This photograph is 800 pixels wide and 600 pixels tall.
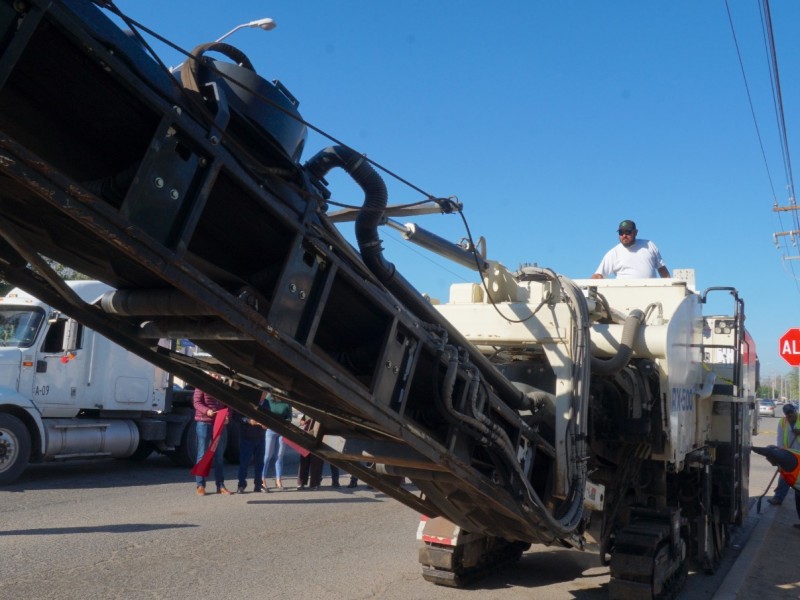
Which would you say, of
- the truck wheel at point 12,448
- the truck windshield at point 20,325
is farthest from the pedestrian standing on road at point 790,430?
the truck windshield at point 20,325

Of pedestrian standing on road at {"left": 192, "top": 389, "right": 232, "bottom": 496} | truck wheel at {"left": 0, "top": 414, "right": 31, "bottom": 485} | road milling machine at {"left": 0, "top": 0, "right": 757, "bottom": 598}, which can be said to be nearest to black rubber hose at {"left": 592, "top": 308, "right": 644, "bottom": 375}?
road milling machine at {"left": 0, "top": 0, "right": 757, "bottom": 598}

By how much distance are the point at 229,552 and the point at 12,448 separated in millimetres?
5256

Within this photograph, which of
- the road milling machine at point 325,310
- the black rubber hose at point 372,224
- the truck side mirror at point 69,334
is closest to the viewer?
the road milling machine at point 325,310

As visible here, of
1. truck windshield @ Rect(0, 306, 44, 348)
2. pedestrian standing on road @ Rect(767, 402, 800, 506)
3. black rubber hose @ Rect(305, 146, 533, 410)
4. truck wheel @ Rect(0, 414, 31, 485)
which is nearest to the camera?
black rubber hose @ Rect(305, 146, 533, 410)

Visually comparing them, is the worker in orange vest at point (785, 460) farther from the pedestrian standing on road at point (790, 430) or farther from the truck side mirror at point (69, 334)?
the truck side mirror at point (69, 334)

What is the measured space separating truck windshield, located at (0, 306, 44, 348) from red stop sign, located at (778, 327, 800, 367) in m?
13.3

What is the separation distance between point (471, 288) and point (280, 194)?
3.67m

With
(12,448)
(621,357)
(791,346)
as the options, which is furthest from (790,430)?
(12,448)

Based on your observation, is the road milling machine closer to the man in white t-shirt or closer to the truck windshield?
the man in white t-shirt

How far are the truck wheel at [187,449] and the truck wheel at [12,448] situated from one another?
332cm

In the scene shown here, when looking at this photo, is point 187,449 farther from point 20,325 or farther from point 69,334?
point 20,325

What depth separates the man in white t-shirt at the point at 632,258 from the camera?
8.09 metres

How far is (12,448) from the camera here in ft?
36.0

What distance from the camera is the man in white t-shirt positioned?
8.09 meters
